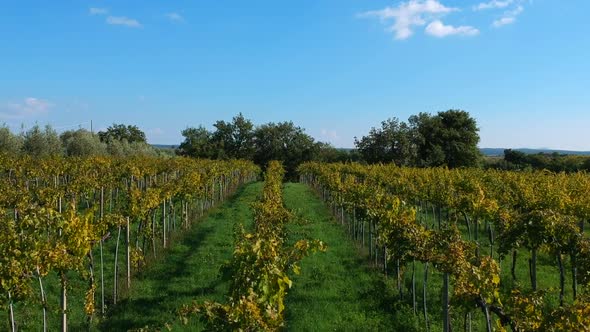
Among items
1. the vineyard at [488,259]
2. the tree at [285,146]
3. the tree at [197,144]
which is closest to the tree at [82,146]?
the tree at [197,144]

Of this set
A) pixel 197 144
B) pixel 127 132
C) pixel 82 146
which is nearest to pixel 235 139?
pixel 197 144

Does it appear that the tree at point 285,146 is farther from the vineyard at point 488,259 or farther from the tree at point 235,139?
the vineyard at point 488,259

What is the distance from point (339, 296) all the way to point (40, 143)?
50028 millimetres

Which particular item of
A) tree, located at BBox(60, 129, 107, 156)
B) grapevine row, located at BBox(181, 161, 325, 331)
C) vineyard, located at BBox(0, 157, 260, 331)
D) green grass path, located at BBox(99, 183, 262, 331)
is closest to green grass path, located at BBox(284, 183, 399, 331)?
green grass path, located at BBox(99, 183, 262, 331)

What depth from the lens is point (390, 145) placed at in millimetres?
63906

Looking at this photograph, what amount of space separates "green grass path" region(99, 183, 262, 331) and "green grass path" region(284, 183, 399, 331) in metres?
2.08

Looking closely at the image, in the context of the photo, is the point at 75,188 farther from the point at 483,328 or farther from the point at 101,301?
the point at 483,328

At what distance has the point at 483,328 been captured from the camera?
10.6 m

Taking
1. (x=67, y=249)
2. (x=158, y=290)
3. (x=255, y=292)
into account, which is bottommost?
(x=158, y=290)

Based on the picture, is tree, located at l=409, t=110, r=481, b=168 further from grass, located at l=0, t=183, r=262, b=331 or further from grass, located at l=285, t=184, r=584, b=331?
grass, located at l=0, t=183, r=262, b=331

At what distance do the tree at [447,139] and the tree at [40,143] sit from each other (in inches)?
1771

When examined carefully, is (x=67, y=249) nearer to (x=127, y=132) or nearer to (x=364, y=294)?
(x=364, y=294)

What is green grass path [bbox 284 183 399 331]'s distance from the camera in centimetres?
1051

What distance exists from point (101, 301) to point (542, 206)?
1348 centimetres
